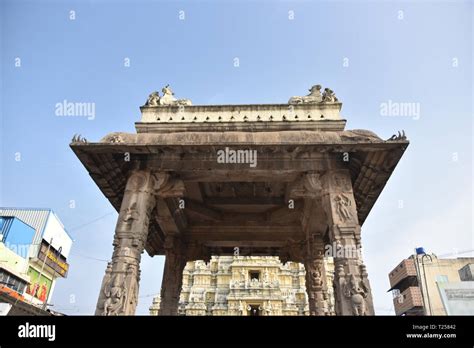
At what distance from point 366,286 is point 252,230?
745 cm

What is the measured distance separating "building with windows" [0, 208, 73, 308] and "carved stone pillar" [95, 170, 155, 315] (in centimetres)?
2962

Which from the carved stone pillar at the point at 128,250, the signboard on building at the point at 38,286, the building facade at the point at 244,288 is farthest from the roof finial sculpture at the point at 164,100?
the signboard on building at the point at 38,286

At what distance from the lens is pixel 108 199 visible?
11914mm

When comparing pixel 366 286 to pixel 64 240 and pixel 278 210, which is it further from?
pixel 64 240

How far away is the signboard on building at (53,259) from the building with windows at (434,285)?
4379cm

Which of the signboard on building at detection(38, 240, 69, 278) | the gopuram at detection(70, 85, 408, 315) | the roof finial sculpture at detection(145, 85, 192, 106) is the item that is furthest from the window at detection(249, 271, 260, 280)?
the roof finial sculpture at detection(145, 85, 192, 106)

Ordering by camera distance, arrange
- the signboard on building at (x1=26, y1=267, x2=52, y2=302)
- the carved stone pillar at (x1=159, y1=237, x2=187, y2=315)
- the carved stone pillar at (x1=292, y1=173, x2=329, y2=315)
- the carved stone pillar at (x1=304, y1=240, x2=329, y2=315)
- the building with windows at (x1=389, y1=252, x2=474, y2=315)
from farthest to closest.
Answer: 1. the signboard on building at (x1=26, y1=267, x2=52, y2=302)
2. the building with windows at (x1=389, y1=252, x2=474, y2=315)
3. the carved stone pillar at (x1=159, y1=237, x2=187, y2=315)
4. the carved stone pillar at (x1=304, y1=240, x2=329, y2=315)
5. the carved stone pillar at (x1=292, y1=173, x2=329, y2=315)

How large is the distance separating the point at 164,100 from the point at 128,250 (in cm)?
681

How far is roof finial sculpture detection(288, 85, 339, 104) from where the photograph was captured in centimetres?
1241

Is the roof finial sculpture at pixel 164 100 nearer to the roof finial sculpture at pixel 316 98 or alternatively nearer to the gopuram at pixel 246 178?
the gopuram at pixel 246 178

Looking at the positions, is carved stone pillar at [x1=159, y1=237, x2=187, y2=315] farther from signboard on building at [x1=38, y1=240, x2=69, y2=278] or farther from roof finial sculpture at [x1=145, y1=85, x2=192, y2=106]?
→ signboard on building at [x1=38, y1=240, x2=69, y2=278]

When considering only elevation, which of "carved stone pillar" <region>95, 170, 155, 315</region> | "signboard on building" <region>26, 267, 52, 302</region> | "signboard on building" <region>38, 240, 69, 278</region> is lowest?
"carved stone pillar" <region>95, 170, 155, 315</region>

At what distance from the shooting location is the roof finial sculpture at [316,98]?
1241cm
